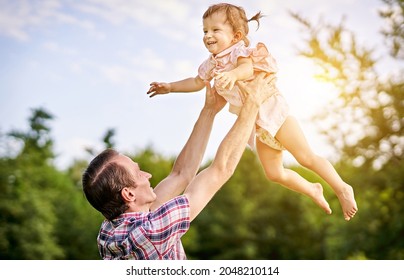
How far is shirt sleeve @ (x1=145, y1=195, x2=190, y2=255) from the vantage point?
2.34 meters

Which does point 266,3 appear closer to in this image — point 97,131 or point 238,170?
point 97,131

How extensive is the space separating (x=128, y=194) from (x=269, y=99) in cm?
60

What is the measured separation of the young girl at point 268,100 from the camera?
98.9 inches

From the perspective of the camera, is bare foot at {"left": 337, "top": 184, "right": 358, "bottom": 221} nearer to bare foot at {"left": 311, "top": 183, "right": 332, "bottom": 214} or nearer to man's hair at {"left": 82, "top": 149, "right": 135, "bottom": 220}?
bare foot at {"left": 311, "top": 183, "right": 332, "bottom": 214}

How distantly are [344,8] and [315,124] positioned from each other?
2.90m

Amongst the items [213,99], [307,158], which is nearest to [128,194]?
[213,99]

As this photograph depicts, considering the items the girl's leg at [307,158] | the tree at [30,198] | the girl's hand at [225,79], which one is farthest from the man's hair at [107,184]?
the tree at [30,198]

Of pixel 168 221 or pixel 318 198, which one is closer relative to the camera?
pixel 168 221

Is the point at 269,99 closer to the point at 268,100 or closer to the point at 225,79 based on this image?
the point at 268,100

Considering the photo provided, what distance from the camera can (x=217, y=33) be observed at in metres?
2.55

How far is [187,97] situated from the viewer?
1362cm

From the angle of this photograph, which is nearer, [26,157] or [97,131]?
[97,131]

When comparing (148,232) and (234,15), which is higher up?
(234,15)
